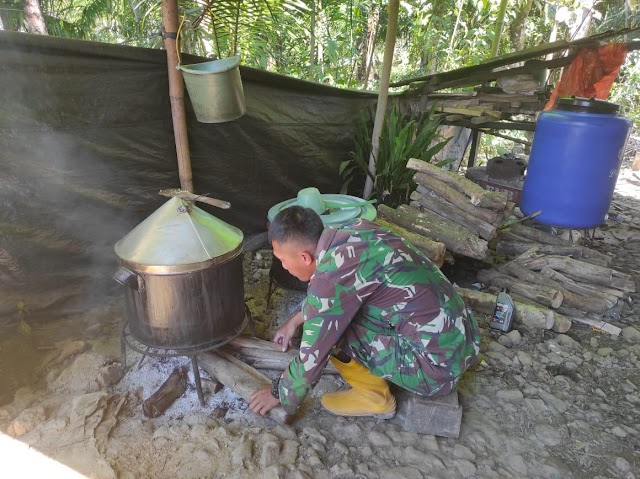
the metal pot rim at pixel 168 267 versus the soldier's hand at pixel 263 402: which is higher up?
the metal pot rim at pixel 168 267

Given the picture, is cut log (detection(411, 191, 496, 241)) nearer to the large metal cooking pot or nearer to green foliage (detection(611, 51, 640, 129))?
the large metal cooking pot

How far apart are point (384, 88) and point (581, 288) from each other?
2.63m

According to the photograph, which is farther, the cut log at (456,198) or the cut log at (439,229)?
the cut log at (456,198)

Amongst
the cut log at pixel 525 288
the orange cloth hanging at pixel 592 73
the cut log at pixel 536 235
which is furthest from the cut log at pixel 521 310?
the orange cloth hanging at pixel 592 73

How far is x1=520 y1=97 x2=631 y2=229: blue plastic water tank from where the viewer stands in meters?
4.03

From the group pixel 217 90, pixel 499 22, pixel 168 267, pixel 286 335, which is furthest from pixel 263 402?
pixel 499 22

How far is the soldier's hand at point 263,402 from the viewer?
209cm

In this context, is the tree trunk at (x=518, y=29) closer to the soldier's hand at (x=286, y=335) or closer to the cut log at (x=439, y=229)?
the cut log at (x=439, y=229)

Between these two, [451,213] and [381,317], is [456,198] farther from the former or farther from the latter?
[381,317]

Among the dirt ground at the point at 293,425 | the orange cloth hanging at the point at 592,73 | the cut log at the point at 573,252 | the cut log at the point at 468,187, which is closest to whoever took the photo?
the dirt ground at the point at 293,425

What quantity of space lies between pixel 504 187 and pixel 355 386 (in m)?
4.07

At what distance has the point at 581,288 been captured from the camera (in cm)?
343

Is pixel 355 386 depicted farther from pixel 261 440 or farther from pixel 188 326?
pixel 188 326

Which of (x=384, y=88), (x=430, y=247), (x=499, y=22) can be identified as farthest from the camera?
(x=499, y=22)
